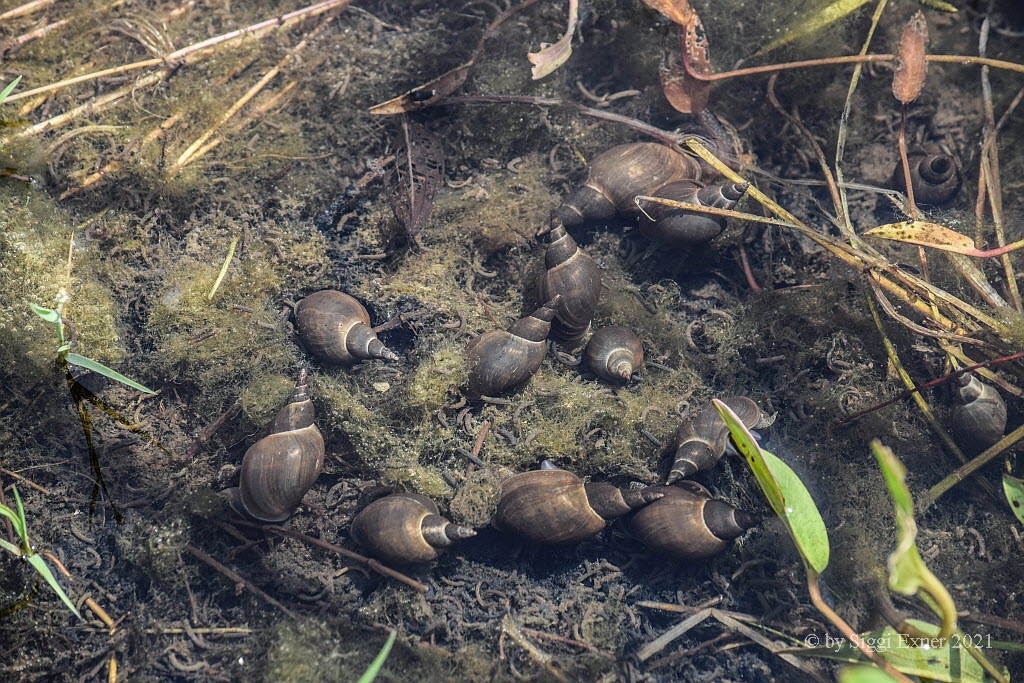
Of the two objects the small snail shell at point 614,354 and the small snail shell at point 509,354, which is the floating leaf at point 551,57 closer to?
the small snail shell at point 509,354

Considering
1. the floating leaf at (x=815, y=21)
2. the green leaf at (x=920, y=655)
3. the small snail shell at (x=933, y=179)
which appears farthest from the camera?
the floating leaf at (x=815, y=21)

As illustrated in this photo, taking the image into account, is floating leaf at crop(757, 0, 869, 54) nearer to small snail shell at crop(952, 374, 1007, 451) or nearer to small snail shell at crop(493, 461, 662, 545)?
small snail shell at crop(952, 374, 1007, 451)

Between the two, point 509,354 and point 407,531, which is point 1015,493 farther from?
point 407,531

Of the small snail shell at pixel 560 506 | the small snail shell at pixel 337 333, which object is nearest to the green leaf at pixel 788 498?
the small snail shell at pixel 560 506

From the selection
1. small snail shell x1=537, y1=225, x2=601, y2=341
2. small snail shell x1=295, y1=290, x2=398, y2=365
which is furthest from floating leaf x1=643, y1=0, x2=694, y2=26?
small snail shell x1=295, y1=290, x2=398, y2=365

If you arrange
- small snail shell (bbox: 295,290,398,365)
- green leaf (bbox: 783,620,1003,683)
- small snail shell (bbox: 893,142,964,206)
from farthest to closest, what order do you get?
small snail shell (bbox: 893,142,964,206), small snail shell (bbox: 295,290,398,365), green leaf (bbox: 783,620,1003,683)

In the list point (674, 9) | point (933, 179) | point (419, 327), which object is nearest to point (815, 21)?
point (674, 9)

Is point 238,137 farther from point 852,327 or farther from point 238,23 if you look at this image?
point 852,327
